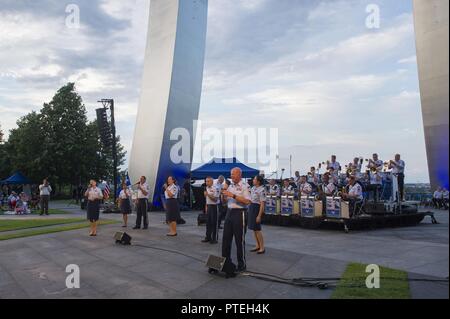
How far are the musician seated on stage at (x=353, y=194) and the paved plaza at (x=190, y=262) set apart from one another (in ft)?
3.31

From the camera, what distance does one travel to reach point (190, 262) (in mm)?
8609

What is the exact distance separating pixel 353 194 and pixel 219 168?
11.0 meters

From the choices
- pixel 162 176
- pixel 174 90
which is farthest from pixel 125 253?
pixel 174 90

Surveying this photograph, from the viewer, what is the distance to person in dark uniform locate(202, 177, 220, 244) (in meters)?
11.4

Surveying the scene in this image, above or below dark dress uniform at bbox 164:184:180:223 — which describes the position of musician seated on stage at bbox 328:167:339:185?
above

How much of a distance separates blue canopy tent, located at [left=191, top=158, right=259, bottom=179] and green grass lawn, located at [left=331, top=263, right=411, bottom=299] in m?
15.8

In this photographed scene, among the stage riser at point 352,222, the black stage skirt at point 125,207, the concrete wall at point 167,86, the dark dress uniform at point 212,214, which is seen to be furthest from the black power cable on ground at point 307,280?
the concrete wall at point 167,86

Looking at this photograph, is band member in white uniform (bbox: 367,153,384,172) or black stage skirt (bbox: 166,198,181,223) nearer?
black stage skirt (bbox: 166,198,181,223)

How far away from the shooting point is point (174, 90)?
2284 cm

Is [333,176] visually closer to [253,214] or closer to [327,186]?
[327,186]

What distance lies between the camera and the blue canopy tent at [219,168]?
23.1 m

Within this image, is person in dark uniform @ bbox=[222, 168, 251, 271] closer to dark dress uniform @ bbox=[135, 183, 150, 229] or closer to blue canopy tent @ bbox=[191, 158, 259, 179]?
dark dress uniform @ bbox=[135, 183, 150, 229]

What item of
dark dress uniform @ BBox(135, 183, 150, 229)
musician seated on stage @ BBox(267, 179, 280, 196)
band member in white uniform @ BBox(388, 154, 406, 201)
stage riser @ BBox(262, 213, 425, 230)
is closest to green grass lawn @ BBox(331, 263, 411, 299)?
stage riser @ BBox(262, 213, 425, 230)

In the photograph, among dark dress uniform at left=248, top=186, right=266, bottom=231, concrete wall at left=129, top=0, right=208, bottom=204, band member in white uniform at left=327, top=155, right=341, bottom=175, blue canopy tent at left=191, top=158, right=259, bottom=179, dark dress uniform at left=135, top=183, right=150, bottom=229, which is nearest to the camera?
dark dress uniform at left=248, top=186, right=266, bottom=231
